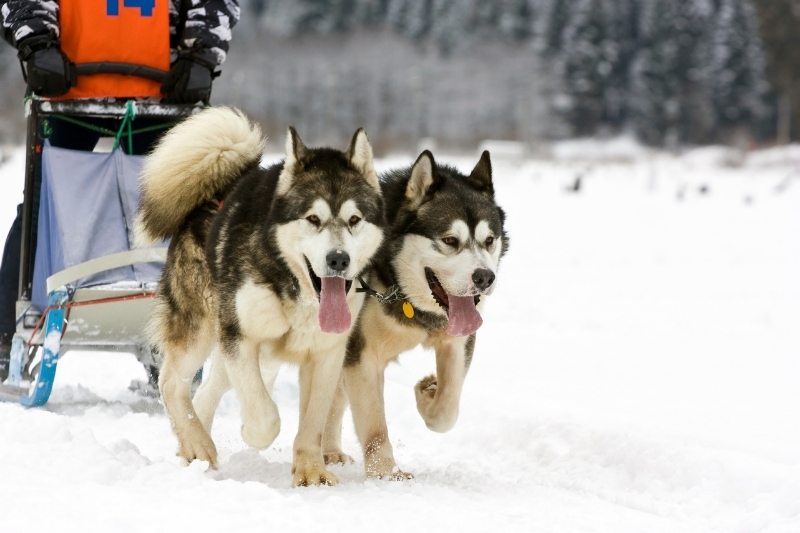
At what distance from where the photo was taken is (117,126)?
459 centimetres

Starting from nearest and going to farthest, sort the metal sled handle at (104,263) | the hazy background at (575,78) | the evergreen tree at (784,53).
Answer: the metal sled handle at (104,263) < the evergreen tree at (784,53) < the hazy background at (575,78)

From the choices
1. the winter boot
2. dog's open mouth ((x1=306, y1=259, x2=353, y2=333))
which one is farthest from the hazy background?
dog's open mouth ((x1=306, y1=259, x2=353, y2=333))

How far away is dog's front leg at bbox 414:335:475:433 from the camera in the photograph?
3771 mm

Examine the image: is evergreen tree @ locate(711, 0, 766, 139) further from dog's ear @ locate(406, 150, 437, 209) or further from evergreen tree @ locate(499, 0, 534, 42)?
dog's ear @ locate(406, 150, 437, 209)

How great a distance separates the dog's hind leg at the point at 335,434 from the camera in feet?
12.8

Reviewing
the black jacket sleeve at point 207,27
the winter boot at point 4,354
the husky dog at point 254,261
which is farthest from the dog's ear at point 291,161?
the winter boot at point 4,354

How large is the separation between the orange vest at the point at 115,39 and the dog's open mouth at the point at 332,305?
173 cm

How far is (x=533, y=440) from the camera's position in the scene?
166 inches

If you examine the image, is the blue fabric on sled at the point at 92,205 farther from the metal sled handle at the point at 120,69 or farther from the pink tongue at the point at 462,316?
the pink tongue at the point at 462,316

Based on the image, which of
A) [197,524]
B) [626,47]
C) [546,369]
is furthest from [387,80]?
[197,524]

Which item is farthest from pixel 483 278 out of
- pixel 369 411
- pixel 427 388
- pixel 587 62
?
pixel 587 62

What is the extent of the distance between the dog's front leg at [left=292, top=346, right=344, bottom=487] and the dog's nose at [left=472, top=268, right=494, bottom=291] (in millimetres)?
499

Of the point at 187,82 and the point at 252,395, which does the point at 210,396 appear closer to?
the point at 252,395

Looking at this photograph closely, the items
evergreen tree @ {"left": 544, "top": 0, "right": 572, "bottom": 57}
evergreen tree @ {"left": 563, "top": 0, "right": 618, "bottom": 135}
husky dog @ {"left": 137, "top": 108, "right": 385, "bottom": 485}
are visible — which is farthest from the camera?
evergreen tree @ {"left": 544, "top": 0, "right": 572, "bottom": 57}
